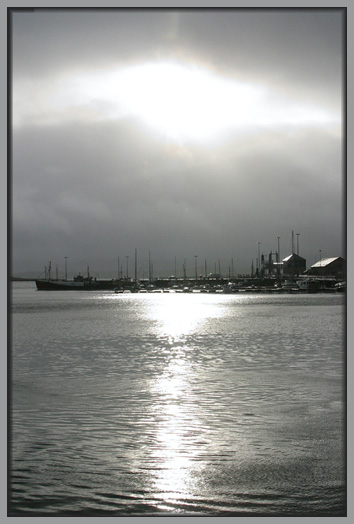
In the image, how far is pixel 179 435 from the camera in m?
12.9

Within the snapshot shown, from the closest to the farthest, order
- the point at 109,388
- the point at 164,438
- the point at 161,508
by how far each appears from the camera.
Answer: the point at 161,508, the point at 164,438, the point at 109,388

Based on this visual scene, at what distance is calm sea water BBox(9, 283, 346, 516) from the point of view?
9109 millimetres

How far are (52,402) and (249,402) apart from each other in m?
5.27

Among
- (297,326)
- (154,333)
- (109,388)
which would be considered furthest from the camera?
(297,326)

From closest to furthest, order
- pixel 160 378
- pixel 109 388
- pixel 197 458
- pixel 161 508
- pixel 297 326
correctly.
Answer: pixel 161 508
pixel 197 458
pixel 109 388
pixel 160 378
pixel 297 326

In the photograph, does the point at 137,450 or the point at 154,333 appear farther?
the point at 154,333

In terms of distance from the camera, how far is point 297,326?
152 feet

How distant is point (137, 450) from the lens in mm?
11742

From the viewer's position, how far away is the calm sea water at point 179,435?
911cm

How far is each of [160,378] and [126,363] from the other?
4.62 meters

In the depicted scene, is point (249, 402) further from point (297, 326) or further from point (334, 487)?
point (297, 326)

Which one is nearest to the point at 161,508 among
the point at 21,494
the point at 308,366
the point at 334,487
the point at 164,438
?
the point at 21,494

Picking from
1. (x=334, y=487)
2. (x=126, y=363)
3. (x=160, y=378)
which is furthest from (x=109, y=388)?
(x=334, y=487)

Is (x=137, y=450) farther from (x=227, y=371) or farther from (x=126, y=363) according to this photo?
(x=126, y=363)
